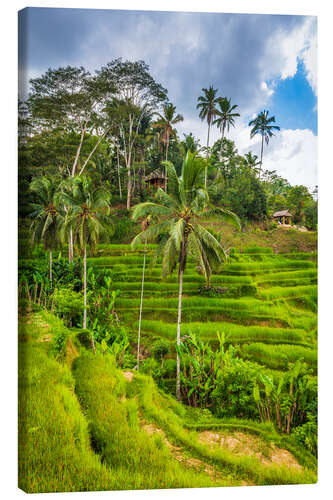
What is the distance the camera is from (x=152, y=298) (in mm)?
6059

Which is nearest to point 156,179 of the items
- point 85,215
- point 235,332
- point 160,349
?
point 85,215

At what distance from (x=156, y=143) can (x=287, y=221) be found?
324cm

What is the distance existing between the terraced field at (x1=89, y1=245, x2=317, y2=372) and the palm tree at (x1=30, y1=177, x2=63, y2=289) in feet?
4.14

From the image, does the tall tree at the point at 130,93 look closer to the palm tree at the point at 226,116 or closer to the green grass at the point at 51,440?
the palm tree at the point at 226,116

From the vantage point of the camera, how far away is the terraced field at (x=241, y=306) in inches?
190

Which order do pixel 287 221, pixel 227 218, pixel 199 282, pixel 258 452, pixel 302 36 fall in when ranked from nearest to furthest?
pixel 258 452 → pixel 302 36 → pixel 227 218 → pixel 287 221 → pixel 199 282

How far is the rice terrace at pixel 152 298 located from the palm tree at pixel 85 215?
30 millimetres

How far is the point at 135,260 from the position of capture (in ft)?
21.6

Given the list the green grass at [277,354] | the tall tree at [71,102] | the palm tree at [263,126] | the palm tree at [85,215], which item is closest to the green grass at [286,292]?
the green grass at [277,354]

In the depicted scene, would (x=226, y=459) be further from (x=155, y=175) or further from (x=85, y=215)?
(x=155, y=175)

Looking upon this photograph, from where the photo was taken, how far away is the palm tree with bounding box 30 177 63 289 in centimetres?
321

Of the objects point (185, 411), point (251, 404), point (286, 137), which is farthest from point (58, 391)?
point (286, 137)

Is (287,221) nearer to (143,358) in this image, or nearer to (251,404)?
(251,404)

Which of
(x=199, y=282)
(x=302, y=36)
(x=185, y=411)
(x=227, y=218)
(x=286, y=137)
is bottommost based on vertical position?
(x=185, y=411)
